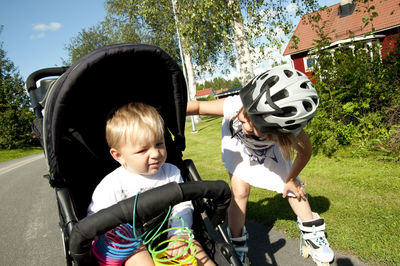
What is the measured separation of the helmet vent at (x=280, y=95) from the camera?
1.99 meters

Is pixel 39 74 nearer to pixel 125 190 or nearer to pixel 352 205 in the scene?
pixel 125 190

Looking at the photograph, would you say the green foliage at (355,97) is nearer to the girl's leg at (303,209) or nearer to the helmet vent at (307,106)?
the girl's leg at (303,209)

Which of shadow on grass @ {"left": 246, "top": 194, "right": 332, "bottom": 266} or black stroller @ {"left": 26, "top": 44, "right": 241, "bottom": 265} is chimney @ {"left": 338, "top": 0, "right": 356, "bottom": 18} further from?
black stroller @ {"left": 26, "top": 44, "right": 241, "bottom": 265}

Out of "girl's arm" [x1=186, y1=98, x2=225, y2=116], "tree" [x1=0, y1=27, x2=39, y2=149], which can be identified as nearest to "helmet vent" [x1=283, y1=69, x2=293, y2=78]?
"girl's arm" [x1=186, y1=98, x2=225, y2=116]

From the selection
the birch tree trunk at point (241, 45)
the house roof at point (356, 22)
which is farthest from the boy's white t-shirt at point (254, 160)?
the house roof at point (356, 22)

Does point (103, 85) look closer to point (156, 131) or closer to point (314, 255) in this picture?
point (156, 131)

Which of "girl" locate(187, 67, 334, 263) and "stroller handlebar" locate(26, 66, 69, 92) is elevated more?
"stroller handlebar" locate(26, 66, 69, 92)

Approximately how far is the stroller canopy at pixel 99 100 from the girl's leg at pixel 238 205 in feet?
2.23

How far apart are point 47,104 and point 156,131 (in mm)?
742

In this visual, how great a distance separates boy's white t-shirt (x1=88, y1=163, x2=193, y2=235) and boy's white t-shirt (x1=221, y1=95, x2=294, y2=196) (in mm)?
779

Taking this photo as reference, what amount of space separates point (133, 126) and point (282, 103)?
105 centimetres

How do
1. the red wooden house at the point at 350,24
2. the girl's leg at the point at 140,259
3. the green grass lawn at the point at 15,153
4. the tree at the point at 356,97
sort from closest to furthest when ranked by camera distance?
the girl's leg at the point at 140,259
the tree at the point at 356,97
the red wooden house at the point at 350,24
the green grass lawn at the point at 15,153

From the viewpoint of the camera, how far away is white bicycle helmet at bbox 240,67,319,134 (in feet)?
6.43

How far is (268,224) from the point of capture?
343 cm
